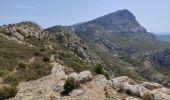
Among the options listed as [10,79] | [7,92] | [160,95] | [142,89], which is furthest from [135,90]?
[10,79]

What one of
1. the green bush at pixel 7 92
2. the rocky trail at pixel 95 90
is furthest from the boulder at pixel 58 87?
the green bush at pixel 7 92

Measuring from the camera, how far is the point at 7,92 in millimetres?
28328

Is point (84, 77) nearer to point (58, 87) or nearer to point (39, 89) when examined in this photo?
point (58, 87)

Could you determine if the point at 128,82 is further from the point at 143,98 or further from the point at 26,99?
the point at 26,99

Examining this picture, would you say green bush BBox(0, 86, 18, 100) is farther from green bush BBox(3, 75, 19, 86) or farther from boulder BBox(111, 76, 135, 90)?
boulder BBox(111, 76, 135, 90)

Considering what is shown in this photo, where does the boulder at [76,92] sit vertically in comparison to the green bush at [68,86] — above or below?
below

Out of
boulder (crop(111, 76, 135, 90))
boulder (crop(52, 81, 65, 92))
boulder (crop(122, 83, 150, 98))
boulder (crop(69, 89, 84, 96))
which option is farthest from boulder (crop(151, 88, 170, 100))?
boulder (crop(52, 81, 65, 92))

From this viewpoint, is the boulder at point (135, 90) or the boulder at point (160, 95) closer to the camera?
the boulder at point (160, 95)

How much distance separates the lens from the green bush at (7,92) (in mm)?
27992

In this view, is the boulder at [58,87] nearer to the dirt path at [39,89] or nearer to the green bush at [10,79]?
the dirt path at [39,89]

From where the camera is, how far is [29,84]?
31781 millimetres

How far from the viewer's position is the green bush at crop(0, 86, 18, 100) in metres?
28.0

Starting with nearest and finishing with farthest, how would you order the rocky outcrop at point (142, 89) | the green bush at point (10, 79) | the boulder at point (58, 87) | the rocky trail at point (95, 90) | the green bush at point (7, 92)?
1. the rocky trail at point (95, 90)
2. the rocky outcrop at point (142, 89)
3. the green bush at point (7, 92)
4. the boulder at point (58, 87)
5. the green bush at point (10, 79)

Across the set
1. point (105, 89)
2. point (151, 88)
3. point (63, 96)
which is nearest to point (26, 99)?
point (63, 96)
